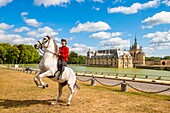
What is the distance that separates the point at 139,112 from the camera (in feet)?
30.4

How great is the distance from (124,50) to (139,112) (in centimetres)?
14703

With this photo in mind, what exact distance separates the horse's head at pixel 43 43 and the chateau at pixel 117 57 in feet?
439

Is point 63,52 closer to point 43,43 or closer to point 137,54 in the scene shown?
point 43,43

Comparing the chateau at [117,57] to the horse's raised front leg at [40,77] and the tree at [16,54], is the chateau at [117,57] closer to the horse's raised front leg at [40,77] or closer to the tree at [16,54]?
the tree at [16,54]

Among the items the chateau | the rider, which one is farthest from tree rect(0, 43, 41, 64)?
the rider

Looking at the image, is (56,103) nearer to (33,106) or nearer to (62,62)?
(33,106)

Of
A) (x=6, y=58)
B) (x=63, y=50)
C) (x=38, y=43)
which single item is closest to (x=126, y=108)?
(x=63, y=50)

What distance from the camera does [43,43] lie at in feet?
31.3

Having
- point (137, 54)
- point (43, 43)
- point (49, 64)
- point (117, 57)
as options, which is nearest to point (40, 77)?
point (49, 64)

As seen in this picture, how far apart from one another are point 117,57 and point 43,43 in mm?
136335

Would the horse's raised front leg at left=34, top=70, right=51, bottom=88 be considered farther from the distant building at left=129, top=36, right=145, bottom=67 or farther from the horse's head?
the distant building at left=129, top=36, right=145, bottom=67

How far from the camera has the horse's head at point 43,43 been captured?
9.43 meters

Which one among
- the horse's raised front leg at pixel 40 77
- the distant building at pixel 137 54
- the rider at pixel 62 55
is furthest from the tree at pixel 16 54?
the horse's raised front leg at pixel 40 77

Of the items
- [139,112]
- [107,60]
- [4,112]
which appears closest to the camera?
[4,112]
